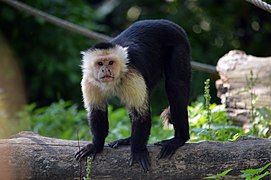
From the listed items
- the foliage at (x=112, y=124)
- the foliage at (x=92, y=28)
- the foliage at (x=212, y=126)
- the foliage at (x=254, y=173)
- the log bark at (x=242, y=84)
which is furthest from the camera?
the foliage at (x=92, y=28)

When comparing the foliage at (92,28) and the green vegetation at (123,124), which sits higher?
the foliage at (92,28)

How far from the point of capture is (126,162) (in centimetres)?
409

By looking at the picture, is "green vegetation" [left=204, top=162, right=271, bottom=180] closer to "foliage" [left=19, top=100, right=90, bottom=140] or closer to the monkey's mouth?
the monkey's mouth

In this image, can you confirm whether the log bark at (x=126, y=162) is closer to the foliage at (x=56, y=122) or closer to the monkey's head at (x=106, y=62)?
the monkey's head at (x=106, y=62)

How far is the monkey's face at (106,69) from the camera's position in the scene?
14.2 feet

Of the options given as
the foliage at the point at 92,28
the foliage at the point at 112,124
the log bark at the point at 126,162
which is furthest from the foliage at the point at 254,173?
the foliage at the point at 92,28

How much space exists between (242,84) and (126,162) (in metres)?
2.10

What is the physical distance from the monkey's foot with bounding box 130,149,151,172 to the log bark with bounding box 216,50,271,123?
1.64 metres

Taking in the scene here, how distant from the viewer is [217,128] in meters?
5.08

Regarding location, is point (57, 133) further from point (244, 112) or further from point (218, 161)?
point (218, 161)

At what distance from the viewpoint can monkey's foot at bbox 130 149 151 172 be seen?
13.2ft

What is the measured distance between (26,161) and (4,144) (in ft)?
→ 0.65

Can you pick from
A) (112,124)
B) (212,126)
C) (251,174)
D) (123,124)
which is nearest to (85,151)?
(251,174)

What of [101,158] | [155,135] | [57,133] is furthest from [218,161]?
[57,133]
